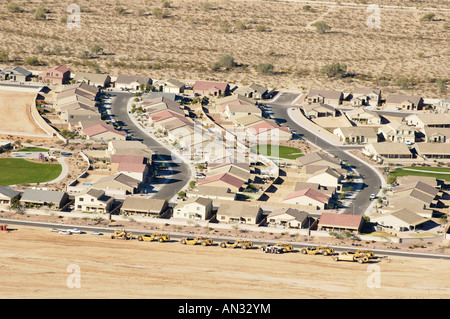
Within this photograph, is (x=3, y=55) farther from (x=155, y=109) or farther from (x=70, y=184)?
(x=70, y=184)

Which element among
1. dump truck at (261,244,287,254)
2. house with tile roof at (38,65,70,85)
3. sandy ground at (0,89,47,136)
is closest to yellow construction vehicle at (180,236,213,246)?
dump truck at (261,244,287,254)

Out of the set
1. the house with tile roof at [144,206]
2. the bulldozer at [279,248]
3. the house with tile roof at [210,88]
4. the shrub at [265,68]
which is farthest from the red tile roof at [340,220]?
the shrub at [265,68]

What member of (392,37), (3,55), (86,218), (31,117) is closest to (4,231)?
(86,218)

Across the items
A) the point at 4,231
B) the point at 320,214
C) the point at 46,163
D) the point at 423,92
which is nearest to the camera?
the point at 4,231

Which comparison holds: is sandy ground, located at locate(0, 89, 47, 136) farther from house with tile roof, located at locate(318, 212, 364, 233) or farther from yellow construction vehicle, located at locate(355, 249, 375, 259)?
yellow construction vehicle, located at locate(355, 249, 375, 259)

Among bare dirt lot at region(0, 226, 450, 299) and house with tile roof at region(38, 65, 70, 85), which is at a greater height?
house with tile roof at region(38, 65, 70, 85)

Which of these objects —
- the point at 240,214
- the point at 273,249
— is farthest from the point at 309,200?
the point at 273,249
